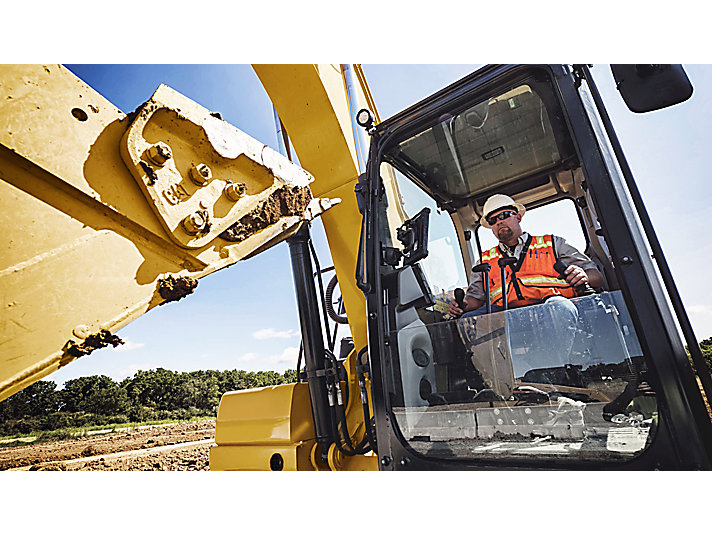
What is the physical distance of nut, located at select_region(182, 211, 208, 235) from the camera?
42.5 inches

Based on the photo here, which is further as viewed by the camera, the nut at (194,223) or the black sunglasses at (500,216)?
the black sunglasses at (500,216)

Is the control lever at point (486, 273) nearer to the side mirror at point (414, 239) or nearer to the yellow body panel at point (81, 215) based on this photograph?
the side mirror at point (414, 239)

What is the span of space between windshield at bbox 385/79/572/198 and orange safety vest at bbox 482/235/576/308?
2.00 feet

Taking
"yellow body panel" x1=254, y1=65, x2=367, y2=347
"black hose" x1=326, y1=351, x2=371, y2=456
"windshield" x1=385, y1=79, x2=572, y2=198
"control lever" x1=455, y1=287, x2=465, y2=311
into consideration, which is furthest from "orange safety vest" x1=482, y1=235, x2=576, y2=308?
"black hose" x1=326, y1=351, x2=371, y2=456

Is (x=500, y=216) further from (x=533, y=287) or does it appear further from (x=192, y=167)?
(x=192, y=167)

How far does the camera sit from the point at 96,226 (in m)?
0.95

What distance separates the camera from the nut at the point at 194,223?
1.08 meters

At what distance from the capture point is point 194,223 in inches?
42.8

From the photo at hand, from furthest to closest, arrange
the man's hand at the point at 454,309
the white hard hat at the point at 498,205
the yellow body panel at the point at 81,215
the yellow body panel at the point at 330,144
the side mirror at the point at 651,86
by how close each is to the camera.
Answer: the white hard hat at the point at 498,205, the yellow body panel at the point at 330,144, the man's hand at the point at 454,309, the side mirror at the point at 651,86, the yellow body panel at the point at 81,215

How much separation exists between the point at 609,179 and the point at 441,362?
905 millimetres

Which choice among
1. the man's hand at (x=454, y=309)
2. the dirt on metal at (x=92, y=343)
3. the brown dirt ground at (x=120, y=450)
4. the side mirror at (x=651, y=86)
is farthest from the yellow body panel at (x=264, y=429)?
the brown dirt ground at (x=120, y=450)

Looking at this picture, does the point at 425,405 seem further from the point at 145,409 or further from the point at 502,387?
the point at 145,409

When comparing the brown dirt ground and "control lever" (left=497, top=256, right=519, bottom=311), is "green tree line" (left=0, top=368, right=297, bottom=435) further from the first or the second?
"control lever" (left=497, top=256, right=519, bottom=311)

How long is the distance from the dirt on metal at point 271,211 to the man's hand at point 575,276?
3.79 feet
